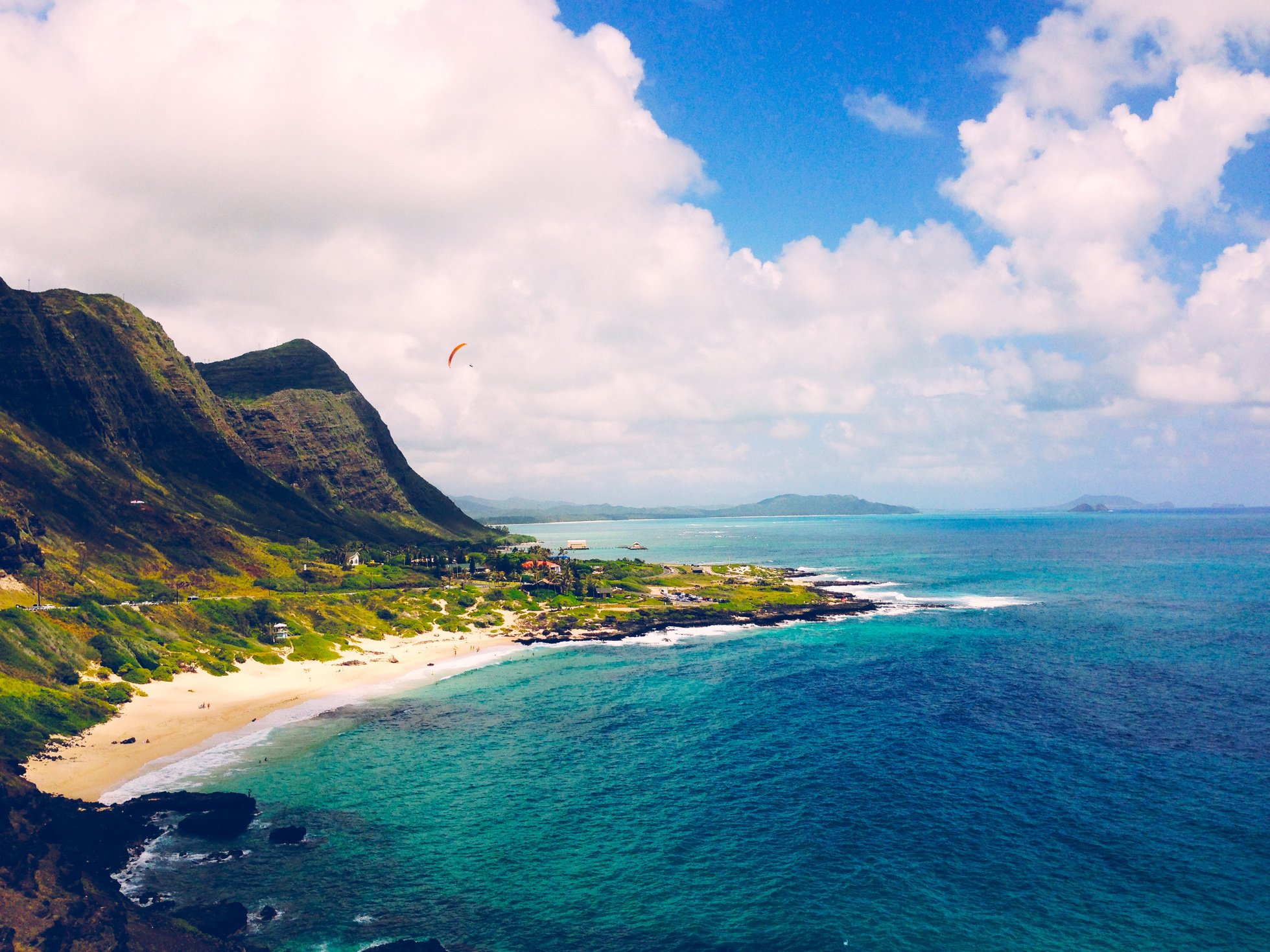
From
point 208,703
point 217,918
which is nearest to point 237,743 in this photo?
point 208,703

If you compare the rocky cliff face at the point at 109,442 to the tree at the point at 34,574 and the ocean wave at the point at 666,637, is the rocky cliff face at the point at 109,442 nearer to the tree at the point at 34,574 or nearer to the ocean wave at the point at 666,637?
the tree at the point at 34,574

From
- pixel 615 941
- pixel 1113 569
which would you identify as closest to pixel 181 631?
pixel 615 941

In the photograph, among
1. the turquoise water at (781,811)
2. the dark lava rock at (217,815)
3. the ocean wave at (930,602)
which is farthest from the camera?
the ocean wave at (930,602)

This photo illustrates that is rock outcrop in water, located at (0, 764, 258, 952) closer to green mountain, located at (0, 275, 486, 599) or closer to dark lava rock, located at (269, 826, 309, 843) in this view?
dark lava rock, located at (269, 826, 309, 843)

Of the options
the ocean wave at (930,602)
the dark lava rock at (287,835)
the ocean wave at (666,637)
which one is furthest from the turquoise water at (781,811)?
the ocean wave at (930,602)

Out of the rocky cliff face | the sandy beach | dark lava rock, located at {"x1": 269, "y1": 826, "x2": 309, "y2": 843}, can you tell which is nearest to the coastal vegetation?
the rocky cliff face

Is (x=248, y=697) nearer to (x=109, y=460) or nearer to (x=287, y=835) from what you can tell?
(x=287, y=835)
